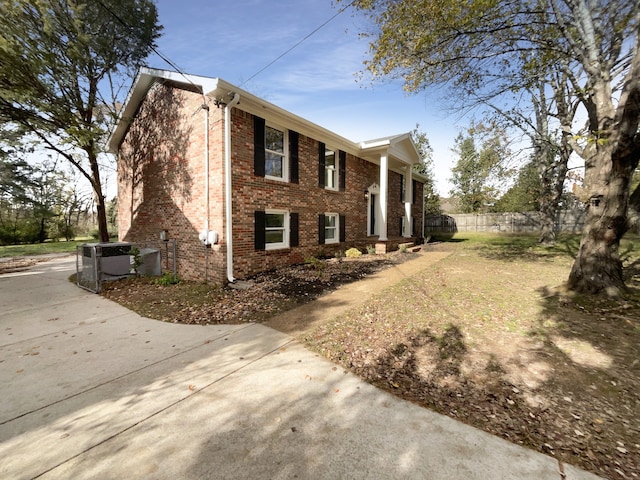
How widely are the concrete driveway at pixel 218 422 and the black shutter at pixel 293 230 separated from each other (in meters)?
5.24

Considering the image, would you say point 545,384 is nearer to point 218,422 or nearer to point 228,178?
point 218,422

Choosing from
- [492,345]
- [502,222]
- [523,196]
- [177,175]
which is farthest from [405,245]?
[523,196]

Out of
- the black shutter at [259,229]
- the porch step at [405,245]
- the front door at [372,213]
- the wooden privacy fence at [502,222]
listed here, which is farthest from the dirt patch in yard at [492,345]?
the wooden privacy fence at [502,222]

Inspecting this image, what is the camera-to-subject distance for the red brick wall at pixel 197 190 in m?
7.35

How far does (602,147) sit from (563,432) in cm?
556

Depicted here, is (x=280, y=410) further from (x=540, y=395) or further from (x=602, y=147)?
(x=602, y=147)

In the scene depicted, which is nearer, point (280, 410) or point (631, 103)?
point (280, 410)

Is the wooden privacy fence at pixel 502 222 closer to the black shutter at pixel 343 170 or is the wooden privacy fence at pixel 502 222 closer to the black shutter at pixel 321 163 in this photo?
the black shutter at pixel 343 170

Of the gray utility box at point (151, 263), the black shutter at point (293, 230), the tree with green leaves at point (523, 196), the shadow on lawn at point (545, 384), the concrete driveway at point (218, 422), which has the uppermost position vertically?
the tree with green leaves at point (523, 196)

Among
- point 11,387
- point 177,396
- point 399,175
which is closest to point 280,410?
point 177,396

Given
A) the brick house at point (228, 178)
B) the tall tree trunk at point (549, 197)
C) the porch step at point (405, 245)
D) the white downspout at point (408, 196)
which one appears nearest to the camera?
the brick house at point (228, 178)

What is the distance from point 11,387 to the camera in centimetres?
297

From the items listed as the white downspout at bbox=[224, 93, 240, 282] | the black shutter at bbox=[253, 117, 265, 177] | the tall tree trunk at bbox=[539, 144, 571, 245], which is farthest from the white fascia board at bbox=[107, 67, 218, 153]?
the tall tree trunk at bbox=[539, 144, 571, 245]

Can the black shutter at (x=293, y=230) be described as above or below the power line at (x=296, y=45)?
below
